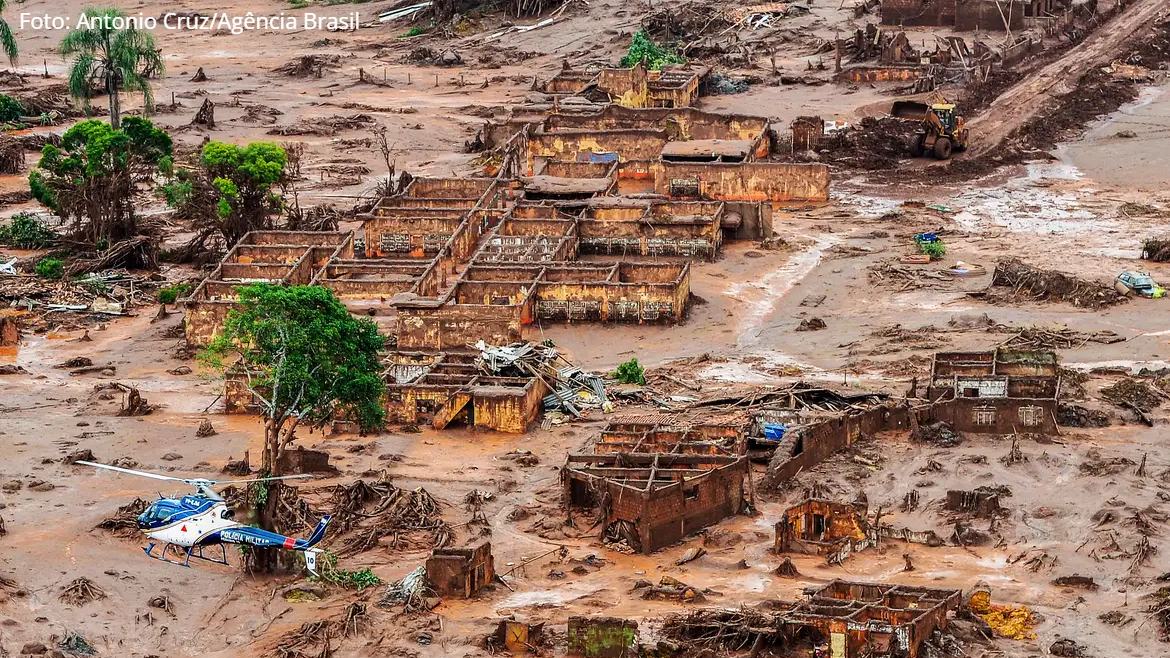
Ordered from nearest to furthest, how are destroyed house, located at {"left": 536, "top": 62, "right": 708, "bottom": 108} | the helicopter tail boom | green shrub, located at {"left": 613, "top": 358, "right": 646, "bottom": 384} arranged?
the helicopter tail boom
green shrub, located at {"left": 613, "top": 358, "right": 646, "bottom": 384}
destroyed house, located at {"left": 536, "top": 62, "right": 708, "bottom": 108}

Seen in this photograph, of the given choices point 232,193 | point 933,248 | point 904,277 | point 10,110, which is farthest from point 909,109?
point 10,110

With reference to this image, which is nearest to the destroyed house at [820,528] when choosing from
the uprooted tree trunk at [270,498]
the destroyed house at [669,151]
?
the uprooted tree trunk at [270,498]

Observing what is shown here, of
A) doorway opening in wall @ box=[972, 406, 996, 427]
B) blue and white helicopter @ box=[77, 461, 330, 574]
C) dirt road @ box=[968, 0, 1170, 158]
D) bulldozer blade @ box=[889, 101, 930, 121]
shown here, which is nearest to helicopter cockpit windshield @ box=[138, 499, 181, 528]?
blue and white helicopter @ box=[77, 461, 330, 574]

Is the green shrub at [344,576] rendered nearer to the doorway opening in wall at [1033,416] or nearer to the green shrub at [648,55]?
the doorway opening in wall at [1033,416]

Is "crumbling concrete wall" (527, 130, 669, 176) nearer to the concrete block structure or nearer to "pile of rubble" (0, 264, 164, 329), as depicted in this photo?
"pile of rubble" (0, 264, 164, 329)

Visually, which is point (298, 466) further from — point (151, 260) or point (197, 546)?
point (151, 260)
